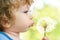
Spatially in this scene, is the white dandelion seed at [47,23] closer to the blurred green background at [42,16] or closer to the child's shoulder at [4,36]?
the blurred green background at [42,16]

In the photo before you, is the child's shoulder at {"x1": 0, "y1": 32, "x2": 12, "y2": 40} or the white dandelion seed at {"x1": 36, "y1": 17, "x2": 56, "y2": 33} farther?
the white dandelion seed at {"x1": 36, "y1": 17, "x2": 56, "y2": 33}

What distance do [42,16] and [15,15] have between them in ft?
0.46

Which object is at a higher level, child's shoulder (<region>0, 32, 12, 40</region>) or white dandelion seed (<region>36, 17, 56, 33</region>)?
white dandelion seed (<region>36, 17, 56, 33</region>)

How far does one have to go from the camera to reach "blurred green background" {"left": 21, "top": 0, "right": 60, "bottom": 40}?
809mm

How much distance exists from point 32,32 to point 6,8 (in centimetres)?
17

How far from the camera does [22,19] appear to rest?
74 centimetres

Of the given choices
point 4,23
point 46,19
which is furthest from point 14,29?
point 46,19

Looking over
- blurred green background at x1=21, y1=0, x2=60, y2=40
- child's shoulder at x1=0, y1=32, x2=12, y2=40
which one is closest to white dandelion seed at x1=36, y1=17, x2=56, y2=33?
blurred green background at x1=21, y1=0, x2=60, y2=40

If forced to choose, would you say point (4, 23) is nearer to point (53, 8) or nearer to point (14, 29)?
point (14, 29)

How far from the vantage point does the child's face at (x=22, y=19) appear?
2.40 feet

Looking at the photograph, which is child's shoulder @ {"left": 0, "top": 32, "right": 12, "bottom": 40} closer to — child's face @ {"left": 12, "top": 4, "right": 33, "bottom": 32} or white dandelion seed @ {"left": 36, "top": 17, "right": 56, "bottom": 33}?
child's face @ {"left": 12, "top": 4, "right": 33, "bottom": 32}

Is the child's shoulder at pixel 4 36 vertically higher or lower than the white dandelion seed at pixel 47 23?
lower

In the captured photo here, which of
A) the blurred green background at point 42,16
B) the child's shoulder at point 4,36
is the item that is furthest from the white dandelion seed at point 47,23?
the child's shoulder at point 4,36

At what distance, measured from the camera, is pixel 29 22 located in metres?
0.75
